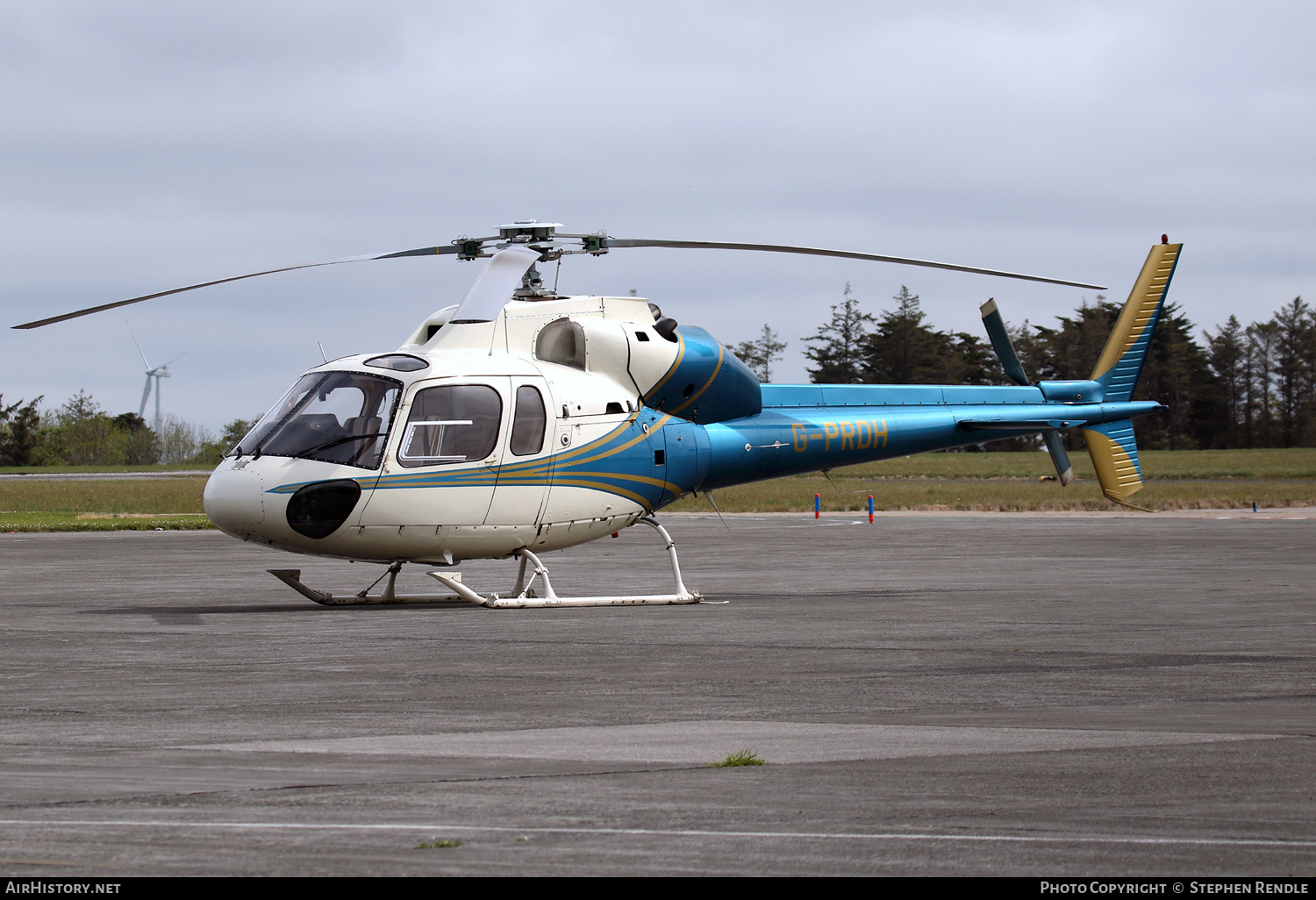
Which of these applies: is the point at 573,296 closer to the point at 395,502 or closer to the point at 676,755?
the point at 395,502

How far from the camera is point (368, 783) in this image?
6.55m

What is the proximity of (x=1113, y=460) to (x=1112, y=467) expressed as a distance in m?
0.12

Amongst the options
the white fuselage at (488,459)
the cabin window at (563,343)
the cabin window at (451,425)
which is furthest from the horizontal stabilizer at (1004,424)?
the cabin window at (451,425)

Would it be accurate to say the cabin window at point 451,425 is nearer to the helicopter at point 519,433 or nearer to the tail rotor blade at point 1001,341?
the helicopter at point 519,433

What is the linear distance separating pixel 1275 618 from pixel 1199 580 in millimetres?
5182

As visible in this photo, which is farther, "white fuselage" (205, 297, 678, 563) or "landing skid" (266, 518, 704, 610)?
"landing skid" (266, 518, 704, 610)


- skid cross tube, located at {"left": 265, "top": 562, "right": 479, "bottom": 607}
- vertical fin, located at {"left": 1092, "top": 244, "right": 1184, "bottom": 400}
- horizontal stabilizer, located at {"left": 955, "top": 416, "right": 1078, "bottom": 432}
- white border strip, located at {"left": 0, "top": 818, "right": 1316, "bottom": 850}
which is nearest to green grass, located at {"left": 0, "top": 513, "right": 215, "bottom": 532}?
skid cross tube, located at {"left": 265, "top": 562, "right": 479, "bottom": 607}

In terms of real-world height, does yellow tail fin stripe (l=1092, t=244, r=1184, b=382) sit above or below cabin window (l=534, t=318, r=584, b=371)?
above

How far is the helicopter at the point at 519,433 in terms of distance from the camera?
14906 millimetres

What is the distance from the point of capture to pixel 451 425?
50.5ft

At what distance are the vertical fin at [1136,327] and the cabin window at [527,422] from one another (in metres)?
9.63

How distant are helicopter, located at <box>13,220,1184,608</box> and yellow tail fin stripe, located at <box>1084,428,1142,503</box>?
348cm

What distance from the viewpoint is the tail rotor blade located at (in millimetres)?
20250

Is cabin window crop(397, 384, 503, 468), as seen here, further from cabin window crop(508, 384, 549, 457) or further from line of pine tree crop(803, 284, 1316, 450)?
line of pine tree crop(803, 284, 1316, 450)
